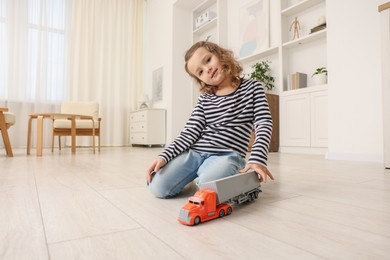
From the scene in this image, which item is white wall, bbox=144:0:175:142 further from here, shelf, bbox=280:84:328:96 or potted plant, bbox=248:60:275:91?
shelf, bbox=280:84:328:96

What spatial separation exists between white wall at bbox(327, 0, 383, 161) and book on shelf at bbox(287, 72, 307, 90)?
613 mm

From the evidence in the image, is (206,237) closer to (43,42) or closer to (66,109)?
(66,109)

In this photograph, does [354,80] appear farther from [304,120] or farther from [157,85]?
[157,85]

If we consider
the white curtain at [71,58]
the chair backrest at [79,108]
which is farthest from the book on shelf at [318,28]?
the white curtain at [71,58]

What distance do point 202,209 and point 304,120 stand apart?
8.70 feet

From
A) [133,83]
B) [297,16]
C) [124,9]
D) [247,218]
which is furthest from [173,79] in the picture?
[247,218]

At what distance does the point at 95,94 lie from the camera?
4.85 meters

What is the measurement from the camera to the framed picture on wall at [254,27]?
3.46 metres

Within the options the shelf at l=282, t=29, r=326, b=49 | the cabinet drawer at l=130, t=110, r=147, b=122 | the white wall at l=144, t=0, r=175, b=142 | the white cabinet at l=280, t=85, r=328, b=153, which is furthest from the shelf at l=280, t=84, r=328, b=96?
the cabinet drawer at l=130, t=110, r=147, b=122

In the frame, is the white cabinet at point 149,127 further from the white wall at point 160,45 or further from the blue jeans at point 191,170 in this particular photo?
the blue jeans at point 191,170

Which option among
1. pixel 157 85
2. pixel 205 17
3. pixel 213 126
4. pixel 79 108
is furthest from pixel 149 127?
pixel 213 126

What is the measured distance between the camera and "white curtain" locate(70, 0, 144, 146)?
470 centimetres

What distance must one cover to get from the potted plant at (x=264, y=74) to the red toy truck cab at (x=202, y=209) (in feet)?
9.53

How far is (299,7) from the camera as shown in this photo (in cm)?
308
